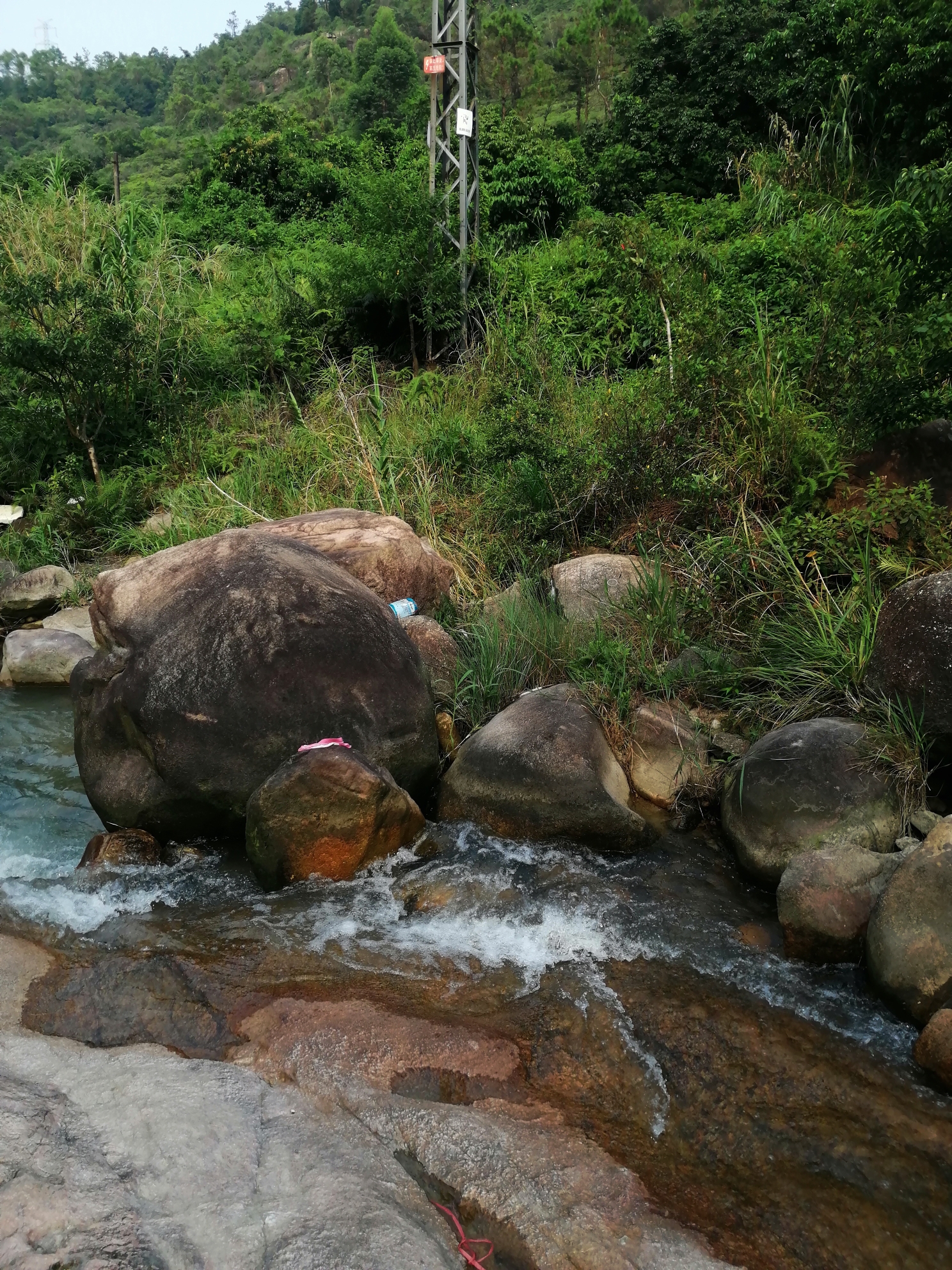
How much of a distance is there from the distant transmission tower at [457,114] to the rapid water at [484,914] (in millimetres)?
7942

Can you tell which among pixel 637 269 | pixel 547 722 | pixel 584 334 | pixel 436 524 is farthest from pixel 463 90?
pixel 547 722

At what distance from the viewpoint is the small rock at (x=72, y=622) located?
29.0 feet

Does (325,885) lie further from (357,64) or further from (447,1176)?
(357,64)

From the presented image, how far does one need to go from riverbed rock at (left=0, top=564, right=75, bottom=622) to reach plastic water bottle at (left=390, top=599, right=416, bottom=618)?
4.25 m

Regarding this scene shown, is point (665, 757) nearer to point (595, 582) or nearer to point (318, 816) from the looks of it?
point (595, 582)

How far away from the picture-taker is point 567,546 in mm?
7426

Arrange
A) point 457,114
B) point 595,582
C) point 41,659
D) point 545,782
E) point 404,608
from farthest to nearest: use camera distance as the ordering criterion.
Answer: point 457,114
point 41,659
point 404,608
point 595,582
point 545,782

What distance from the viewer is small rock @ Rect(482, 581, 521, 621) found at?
6379 mm

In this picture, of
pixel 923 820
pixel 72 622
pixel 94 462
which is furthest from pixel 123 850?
pixel 94 462

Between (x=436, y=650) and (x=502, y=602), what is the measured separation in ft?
1.88

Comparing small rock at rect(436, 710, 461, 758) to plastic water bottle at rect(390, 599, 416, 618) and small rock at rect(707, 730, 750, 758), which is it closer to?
plastic water bottle at rect(390, 599, 416, 618)

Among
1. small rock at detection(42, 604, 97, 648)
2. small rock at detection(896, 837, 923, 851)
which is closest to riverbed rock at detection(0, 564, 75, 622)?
small rock at detection(42, 604, 97, 648)

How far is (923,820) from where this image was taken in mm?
4438

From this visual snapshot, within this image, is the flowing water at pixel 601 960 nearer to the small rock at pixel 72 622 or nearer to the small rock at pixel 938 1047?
the small rock at pixel 938 1047
